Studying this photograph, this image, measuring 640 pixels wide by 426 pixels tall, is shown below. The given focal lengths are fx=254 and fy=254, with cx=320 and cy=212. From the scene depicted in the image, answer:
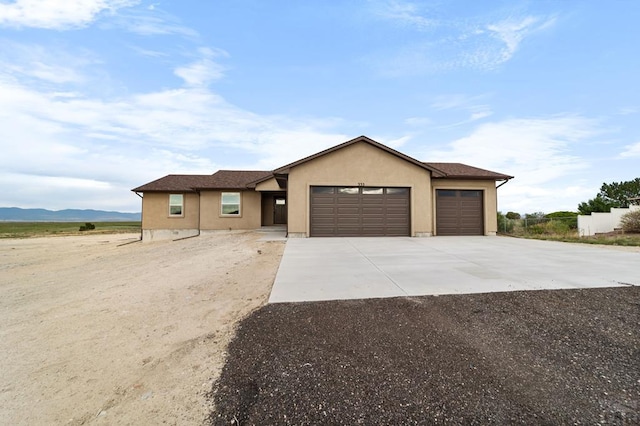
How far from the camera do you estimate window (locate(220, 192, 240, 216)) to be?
55.8 feet

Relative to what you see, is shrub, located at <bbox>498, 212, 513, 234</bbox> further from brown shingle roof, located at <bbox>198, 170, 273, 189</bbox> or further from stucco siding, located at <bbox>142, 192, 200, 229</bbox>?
stucco siding, located at <bbox>142, 192, 200, 229</bbox>

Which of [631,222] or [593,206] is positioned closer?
[631,222]

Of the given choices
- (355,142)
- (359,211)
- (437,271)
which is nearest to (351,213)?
(359,211)

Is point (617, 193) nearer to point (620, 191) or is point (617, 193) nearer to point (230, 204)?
point (620, 191)

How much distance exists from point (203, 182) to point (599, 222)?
27.1 metres

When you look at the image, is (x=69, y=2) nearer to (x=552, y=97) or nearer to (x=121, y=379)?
(x=121, y=379)

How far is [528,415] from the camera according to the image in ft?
6.58

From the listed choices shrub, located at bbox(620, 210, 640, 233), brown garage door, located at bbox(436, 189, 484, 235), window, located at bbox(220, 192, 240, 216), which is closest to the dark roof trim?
brown garage door, located at bbox(436, 189, 484, 235)

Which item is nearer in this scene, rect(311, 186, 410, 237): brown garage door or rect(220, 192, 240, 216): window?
rect(311, 186, 410, 237): brown garage door

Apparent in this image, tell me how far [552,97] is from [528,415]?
1779 centimetres

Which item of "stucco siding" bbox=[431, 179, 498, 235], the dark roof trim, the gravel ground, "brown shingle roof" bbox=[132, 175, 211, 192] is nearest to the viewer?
the gravel ground

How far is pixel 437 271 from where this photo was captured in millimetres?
6297

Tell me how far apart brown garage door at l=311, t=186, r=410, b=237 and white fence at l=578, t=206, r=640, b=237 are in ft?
43.5

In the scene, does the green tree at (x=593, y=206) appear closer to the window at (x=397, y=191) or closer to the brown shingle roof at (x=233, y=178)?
the window at (x=397, y=191)
